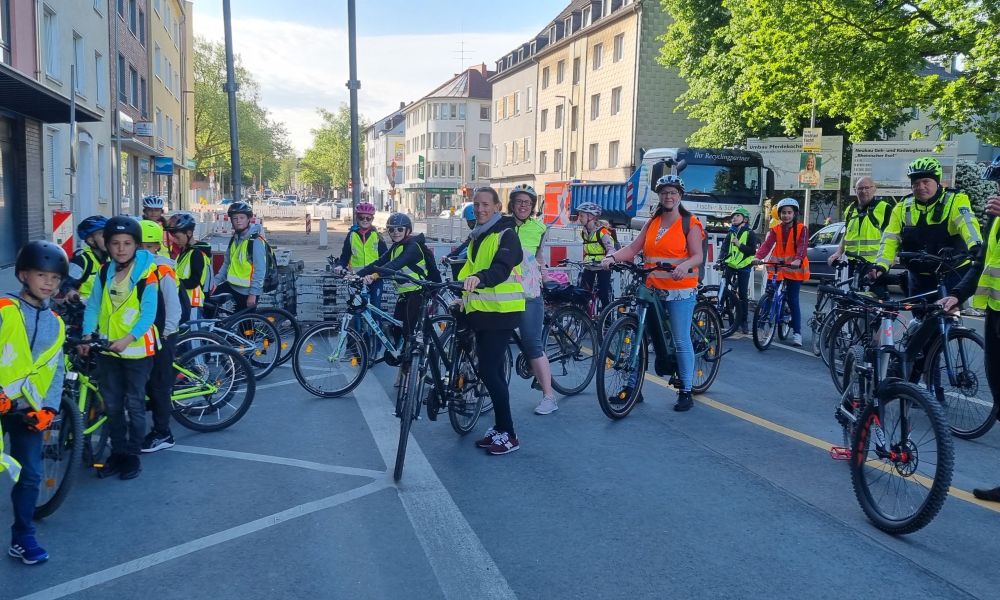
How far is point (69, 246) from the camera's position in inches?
425

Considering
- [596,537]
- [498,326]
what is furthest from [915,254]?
[596,537]

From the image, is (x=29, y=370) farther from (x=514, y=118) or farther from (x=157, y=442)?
(x=514, y=118)

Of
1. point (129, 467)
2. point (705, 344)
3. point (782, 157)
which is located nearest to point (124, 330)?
point (129, 467)

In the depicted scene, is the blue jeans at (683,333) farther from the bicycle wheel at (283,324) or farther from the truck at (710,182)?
the truck at (710,182)

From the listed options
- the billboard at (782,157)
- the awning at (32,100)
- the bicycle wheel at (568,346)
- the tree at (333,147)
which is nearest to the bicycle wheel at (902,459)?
the bicycle wheel at (568,346)

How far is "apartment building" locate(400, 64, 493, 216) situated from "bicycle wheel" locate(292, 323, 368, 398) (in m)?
73.7

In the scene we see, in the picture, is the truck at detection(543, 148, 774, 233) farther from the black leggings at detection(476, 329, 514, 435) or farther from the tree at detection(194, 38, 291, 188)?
the tree at detection(194, 38, 291, 188)

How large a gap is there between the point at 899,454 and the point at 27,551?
436 cm

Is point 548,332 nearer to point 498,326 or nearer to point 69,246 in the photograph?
point 498,326

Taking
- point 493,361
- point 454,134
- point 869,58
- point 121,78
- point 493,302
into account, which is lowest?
point 493,361

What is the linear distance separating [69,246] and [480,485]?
8.02 m

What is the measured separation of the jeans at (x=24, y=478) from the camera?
3971mm

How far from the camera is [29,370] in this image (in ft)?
12.6

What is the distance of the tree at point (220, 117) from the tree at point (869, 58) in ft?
174
